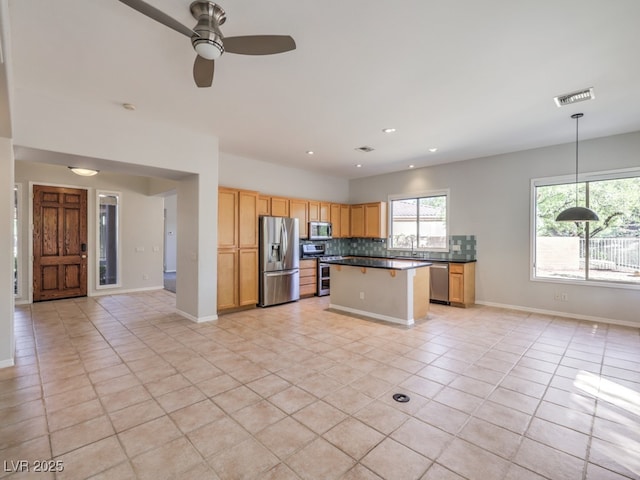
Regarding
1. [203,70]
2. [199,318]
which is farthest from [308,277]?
[203,70]

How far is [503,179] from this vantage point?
19.3 feet

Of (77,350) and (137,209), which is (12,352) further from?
(137,209)

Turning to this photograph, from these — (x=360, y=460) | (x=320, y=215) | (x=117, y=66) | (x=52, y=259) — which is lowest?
(x=360, y=460)

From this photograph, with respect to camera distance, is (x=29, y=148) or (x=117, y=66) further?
(x=29, y=148)

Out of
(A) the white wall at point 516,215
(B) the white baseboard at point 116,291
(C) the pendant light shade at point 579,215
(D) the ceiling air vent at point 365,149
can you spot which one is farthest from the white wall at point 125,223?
(C) the pendant light shade at point 579,215

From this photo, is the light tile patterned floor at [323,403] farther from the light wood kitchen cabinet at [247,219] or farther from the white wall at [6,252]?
Result: the light wood kitchen cabinet at [247,219]

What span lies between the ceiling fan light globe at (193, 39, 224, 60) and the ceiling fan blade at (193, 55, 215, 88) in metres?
0.33

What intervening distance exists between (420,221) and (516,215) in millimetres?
1917

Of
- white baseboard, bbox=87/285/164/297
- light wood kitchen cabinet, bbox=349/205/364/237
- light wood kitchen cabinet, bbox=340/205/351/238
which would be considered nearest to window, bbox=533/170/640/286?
light wood kitchen cabinet, bbox=349/205/364/237

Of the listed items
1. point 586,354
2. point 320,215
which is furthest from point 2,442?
point 320,215

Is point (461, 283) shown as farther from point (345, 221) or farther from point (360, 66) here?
point (360, 66)

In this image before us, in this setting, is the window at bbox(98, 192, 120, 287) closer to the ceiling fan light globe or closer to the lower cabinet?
the lower cabinet

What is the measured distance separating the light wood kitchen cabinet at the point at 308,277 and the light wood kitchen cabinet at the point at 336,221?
3.67ft

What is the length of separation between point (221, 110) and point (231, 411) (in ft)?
10.8
